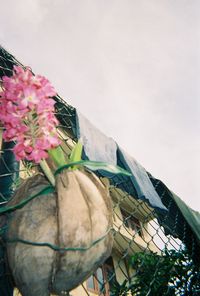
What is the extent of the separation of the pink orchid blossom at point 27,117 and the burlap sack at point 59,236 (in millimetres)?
136

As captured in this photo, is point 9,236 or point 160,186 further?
point 160,186

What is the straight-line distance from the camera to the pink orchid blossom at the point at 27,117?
3.32ft

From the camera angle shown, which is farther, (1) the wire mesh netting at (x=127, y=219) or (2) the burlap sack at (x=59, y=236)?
(1) the wire mesh netting at (x=127, y=219)

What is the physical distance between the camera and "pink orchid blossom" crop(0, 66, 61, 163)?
101 cm

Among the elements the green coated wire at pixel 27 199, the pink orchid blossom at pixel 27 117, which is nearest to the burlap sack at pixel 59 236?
the green coated wire at pixel 27 199

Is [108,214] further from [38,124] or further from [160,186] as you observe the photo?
[160,186]

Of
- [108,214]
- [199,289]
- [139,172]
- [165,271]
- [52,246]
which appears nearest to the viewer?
[52,246]

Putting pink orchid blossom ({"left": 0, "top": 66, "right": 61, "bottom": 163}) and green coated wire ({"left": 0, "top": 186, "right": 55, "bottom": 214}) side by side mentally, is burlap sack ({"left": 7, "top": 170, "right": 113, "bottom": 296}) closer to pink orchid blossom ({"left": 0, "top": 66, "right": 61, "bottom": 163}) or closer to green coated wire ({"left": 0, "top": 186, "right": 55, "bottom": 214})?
green coated wire ({"left": 0, "top": 186, "right": 55, "bottom": 214})

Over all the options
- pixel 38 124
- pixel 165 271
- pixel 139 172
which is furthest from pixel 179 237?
pixel 165 271

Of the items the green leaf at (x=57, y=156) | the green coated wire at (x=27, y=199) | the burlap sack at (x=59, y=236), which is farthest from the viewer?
the green leaf at (x=57, y=156)

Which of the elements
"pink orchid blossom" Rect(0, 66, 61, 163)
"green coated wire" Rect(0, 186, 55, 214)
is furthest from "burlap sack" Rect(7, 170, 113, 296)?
"pink orchid blossom" Rect(0, 66, 61, 163)

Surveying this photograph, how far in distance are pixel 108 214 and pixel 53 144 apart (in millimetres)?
313

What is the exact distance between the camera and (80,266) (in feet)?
2.87

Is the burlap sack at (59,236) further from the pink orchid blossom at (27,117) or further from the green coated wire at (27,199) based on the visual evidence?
the pink orchid blossom at (27,117)
